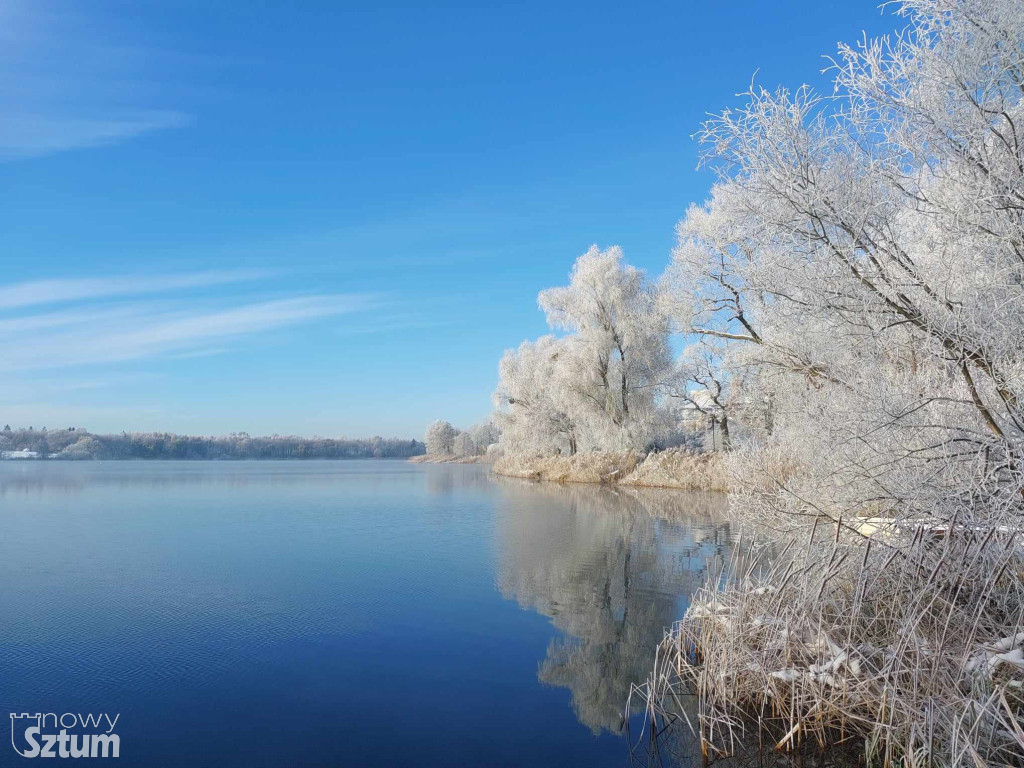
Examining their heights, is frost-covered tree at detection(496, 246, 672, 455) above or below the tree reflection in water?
above

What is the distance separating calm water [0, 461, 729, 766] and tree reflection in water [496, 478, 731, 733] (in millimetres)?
35

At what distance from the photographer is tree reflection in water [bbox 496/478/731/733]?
5537 mm

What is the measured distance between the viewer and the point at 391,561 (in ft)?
32.3

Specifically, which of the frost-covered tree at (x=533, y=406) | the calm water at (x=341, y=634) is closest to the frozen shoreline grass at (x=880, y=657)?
the calm water at (x=341, y=634)

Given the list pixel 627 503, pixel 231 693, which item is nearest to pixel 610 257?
pixel 627 503

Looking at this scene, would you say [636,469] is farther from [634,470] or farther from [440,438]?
[440,438]

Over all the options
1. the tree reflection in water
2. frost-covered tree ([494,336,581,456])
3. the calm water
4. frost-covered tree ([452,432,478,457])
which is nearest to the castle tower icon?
the calm water

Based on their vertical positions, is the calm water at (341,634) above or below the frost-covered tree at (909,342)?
below

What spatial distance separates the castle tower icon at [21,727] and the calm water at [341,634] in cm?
9

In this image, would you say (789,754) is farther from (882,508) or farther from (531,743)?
(882,508)

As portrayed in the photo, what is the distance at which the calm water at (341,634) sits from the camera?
174 inches

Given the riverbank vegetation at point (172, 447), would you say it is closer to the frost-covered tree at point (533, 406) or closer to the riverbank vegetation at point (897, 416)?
the frost-covered tree at point (533, 406)

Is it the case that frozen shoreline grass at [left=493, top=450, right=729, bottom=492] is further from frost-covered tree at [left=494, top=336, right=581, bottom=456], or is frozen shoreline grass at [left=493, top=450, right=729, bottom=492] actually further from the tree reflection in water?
the tree reflection in water

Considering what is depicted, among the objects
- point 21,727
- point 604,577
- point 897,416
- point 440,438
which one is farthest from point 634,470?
point 440,438
